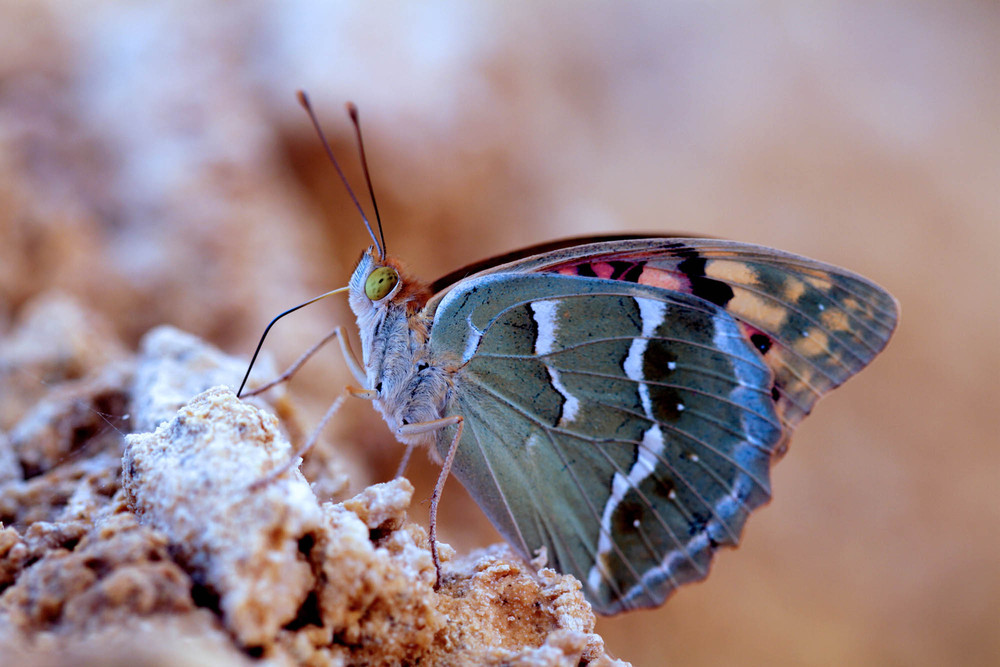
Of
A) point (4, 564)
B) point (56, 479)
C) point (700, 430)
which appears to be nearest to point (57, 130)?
point (56, 479)

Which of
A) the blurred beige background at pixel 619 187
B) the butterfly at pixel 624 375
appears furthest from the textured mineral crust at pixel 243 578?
the blurred beige background at pixel 619 187

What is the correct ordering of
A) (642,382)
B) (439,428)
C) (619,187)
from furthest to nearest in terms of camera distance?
(619,187) → (642,382) → (439,428)

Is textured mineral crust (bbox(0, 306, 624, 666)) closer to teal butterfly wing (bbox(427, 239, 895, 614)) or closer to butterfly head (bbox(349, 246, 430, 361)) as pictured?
teal butterfly wing (bbox(427, 239, 895, 614))

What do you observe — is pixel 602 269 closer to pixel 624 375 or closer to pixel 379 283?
pixel 624 375

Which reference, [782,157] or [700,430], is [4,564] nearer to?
[700,430]

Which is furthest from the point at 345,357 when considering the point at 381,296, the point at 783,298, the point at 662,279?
the point at 783,298

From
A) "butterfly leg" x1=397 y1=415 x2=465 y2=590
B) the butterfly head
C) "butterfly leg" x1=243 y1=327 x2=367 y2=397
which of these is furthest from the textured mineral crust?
the butterfly head
